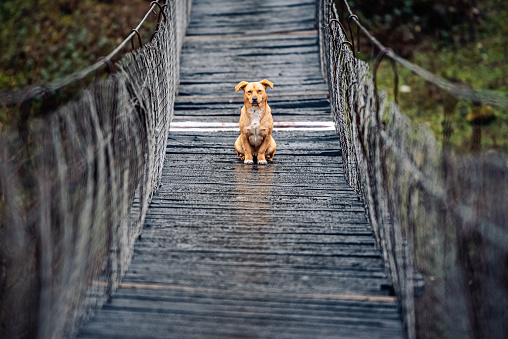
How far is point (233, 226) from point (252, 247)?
289mm

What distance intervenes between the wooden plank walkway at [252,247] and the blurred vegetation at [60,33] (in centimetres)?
464

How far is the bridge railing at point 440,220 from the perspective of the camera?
1.66 metres

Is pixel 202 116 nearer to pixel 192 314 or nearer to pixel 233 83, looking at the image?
pixel 233 83

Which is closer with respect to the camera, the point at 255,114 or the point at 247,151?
the point at 255,114

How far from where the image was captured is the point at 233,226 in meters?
3.18

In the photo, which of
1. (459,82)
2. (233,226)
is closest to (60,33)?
(459,82)

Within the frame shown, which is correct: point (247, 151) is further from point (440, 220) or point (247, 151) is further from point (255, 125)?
point (440, 220)

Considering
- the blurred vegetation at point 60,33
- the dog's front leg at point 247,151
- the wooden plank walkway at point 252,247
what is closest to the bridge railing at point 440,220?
the wooden plank walkway at point 252,247

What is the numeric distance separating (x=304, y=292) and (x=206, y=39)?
4747 mm

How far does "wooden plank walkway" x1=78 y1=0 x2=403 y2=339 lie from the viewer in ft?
7.67

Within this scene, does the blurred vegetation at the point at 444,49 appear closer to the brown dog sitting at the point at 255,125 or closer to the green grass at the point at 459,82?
the green grass at the point at 459,82

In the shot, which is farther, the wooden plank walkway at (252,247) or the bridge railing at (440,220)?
the wooden plank walkway at (252,247)

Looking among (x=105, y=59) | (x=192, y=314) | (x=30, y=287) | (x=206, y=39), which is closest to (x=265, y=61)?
(x=206, y=39)

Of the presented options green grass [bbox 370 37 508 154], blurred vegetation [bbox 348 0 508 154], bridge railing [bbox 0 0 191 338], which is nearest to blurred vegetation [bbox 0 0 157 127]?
blurred vegetation [bbox 348 0 508 154]
